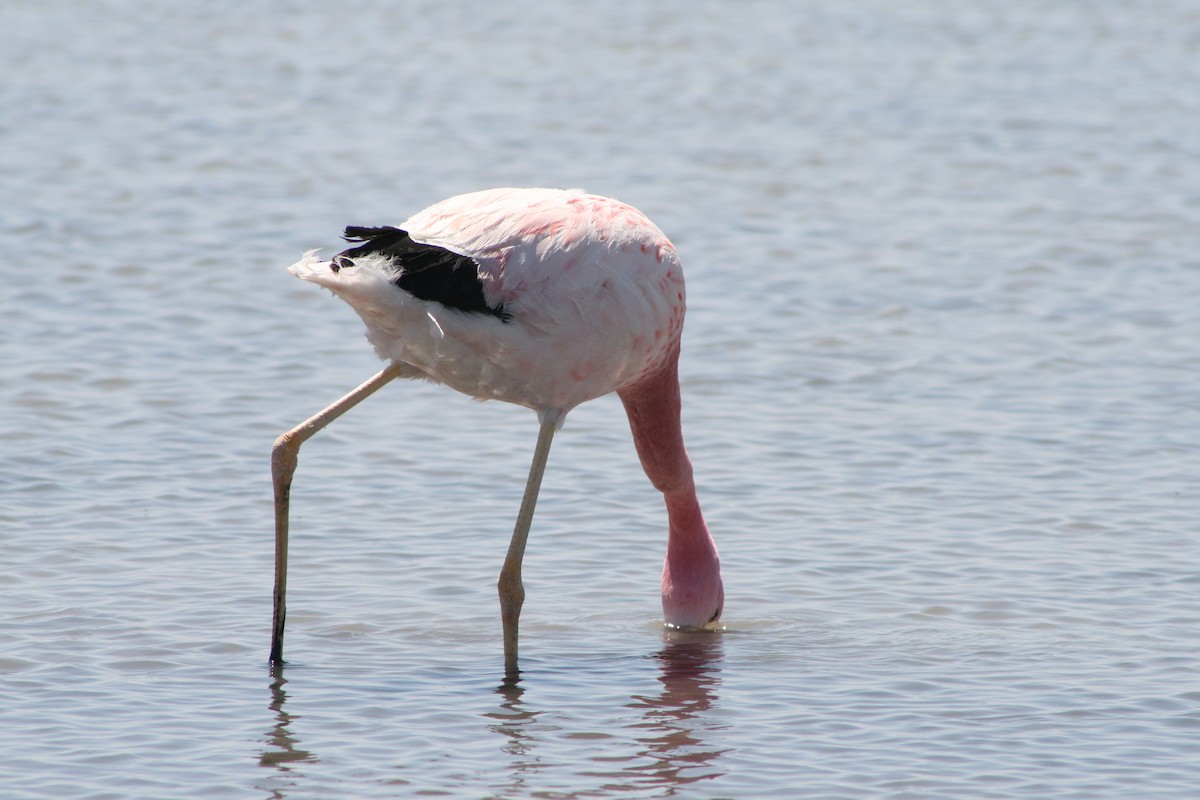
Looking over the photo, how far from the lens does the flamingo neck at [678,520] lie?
23.9 feet

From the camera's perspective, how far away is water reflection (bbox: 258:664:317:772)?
19.6 feet

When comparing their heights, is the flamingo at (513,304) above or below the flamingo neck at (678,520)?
above

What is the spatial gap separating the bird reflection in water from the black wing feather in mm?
1479

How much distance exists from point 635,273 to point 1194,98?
1597cm

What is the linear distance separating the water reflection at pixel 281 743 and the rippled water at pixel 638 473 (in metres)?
0.02

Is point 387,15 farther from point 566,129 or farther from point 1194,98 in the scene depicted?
point 1194,98

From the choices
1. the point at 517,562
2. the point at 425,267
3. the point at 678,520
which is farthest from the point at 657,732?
the point at 425,267

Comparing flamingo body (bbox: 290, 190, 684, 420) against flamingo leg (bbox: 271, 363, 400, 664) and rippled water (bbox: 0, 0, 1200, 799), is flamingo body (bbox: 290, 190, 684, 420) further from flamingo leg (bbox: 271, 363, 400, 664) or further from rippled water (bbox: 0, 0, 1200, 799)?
rippled water (bbox: 0, 0, 1200, 799)

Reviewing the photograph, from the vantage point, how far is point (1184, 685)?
675cm

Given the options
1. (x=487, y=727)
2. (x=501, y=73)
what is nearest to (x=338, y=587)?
(x=487, y=727)

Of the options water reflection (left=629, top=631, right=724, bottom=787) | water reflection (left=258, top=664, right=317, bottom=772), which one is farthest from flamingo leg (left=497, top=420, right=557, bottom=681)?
water reflection (left=258, top=664, right=317, bottom=772)

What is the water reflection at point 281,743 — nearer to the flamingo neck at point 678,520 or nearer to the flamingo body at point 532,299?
the flamingo body at point 532,299

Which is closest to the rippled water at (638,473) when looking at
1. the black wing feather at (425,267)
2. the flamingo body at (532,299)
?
the flamingo body at (532,299)

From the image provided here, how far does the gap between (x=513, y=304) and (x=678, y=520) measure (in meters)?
1.53
